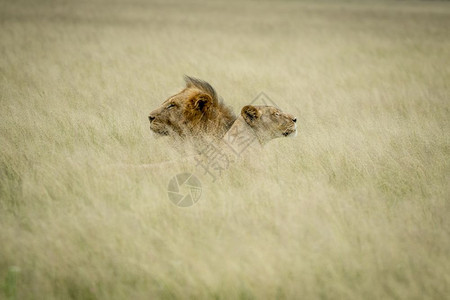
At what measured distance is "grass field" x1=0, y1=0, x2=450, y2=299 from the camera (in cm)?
295

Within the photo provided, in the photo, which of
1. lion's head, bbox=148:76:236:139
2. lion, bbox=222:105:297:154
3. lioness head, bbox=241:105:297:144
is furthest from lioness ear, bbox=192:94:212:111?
lioness head, bbox=241:105:297:144

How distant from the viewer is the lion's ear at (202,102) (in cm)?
533

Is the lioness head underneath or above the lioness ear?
underneath

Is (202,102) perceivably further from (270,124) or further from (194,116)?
(270,124)

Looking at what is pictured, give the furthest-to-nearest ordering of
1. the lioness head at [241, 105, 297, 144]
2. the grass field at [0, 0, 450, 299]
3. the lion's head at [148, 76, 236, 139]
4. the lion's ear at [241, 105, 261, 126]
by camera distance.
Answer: the lion's head at [148, 76, 236, 139] < the lioness head at [241, 105, 297, 144] < the lion's ear at [241, 105, 261, 126] < the grass field at [0, 0, 450, 299]

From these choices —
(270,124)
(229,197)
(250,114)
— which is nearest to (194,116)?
(250,114)

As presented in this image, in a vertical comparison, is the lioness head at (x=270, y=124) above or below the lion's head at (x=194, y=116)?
below

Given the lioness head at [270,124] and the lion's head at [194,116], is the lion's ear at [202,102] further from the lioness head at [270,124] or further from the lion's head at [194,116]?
the lioness head at [270,124]

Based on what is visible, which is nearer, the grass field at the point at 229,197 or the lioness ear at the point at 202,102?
the grass field at the point at 229,197

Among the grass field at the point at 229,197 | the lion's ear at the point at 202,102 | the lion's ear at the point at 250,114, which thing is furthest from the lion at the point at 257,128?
the lion's ear at the point at 202,102

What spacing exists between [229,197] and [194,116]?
1728 mm

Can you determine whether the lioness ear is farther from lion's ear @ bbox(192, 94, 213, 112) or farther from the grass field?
the grass field

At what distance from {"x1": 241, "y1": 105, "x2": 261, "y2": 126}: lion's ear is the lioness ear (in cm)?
54

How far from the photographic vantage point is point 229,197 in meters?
4.12
